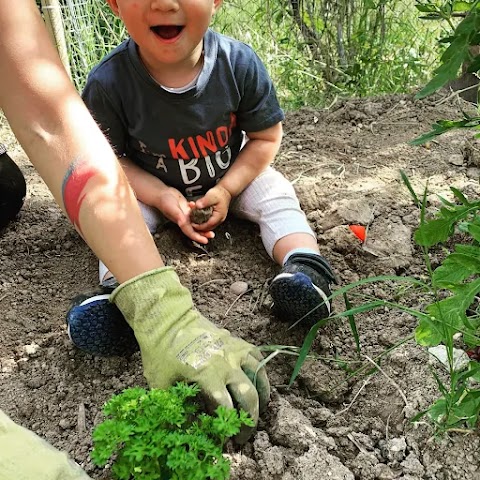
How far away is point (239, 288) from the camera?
1896mm

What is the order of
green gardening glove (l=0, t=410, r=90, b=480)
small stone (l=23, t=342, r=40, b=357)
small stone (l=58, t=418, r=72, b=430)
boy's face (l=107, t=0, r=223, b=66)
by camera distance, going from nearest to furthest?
green gardening glove (l=0, t=410, r=90, b=480) → small stone (l=58, t=418, r=72, b=430) → small stone (l=23, t=342, r=40, b=357) → boy's face (l=107, t=0, r=223, b=66)

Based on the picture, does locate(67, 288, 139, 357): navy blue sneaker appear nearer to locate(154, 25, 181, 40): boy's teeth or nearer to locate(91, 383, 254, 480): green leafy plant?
locate(91, 383, 254, 480): green leafy plant

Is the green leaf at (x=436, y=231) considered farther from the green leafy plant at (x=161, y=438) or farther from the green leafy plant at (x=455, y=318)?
the green leafy plant at (x=161, y=438)

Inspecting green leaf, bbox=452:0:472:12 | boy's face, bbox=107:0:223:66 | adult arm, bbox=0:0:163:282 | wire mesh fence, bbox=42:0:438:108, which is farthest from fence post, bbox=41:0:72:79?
green leaf, bbox=452:0:472:12

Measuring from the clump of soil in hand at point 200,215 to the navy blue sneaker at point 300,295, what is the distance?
40 cm

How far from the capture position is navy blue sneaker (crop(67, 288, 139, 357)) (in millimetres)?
1576

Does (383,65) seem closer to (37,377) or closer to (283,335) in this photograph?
(283,335)

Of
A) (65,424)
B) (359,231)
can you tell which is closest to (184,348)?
(65,424)

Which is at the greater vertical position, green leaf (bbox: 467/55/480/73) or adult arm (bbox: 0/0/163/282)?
green leaf (bbox: 467/55/480/73)

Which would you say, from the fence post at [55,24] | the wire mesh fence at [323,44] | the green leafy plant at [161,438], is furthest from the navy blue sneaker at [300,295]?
the fence post at [55,24]

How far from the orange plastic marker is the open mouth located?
2.66ft

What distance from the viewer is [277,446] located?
134cm

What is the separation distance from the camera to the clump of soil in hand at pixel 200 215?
6.66 ft

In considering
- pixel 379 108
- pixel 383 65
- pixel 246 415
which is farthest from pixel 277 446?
pixel 383 65
